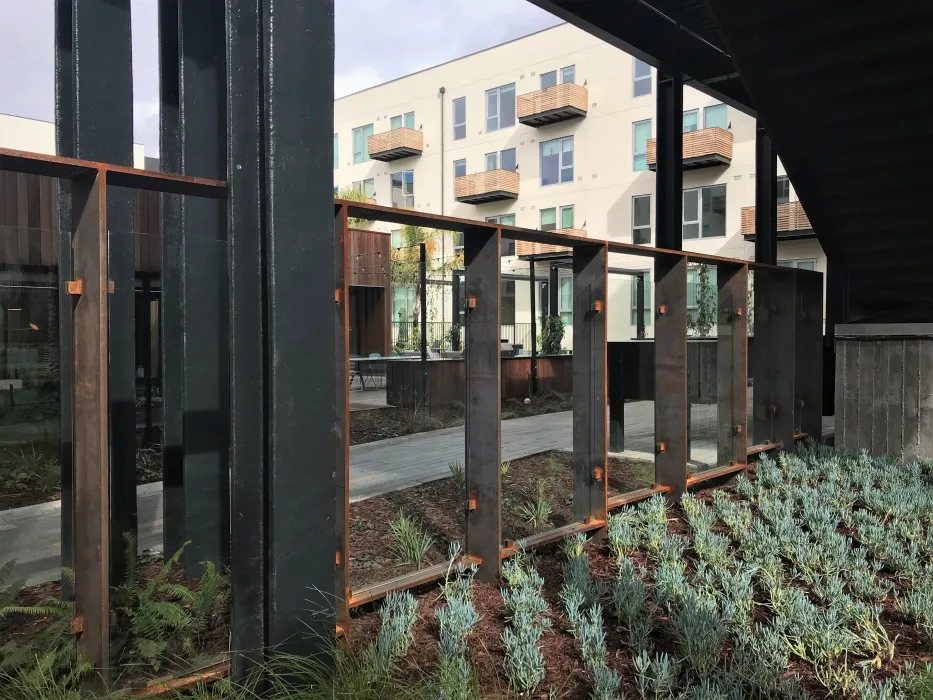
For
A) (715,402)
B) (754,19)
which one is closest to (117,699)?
(754,19)

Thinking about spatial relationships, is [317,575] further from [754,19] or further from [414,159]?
[414,159]

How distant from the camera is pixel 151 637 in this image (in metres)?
3.27

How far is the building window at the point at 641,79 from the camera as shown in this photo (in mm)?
27453

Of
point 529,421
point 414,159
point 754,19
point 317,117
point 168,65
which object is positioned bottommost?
point 529,421

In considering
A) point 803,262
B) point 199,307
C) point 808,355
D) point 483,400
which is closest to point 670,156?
point 808,355

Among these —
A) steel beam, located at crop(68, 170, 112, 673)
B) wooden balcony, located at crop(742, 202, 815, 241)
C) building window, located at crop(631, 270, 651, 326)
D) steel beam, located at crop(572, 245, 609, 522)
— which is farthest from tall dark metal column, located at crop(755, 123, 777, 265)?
wooden balcony, located at crop(742, 202, 815, 241)

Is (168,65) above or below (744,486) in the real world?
above

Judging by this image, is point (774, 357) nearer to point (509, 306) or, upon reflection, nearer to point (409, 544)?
point (409, 544)

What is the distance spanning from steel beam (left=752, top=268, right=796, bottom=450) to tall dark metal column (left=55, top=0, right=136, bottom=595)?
614 centimetres

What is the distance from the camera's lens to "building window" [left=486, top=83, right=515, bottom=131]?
33219 mm

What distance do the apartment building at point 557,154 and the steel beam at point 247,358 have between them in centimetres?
1743

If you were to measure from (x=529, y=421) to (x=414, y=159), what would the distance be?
2871 centimetres

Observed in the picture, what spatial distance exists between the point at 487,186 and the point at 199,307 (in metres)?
29.9

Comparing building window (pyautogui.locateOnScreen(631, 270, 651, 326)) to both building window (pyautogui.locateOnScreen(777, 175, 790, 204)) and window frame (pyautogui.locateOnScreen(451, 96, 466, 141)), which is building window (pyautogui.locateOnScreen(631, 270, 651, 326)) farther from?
window frame (pyautogui.locateOnScreen(451, 96, 466, 141))
